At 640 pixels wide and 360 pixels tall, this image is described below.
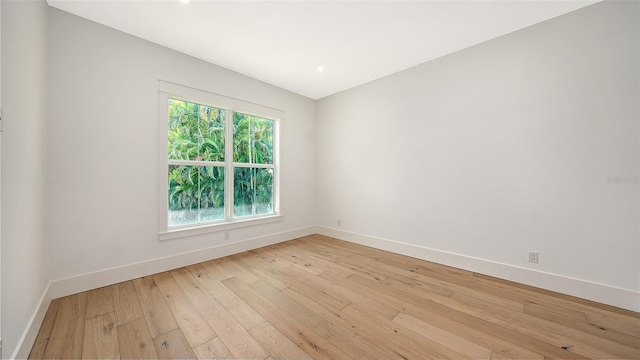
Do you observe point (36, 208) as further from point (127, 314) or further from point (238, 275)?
point (238, 275)

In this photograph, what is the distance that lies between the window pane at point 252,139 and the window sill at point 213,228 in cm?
96

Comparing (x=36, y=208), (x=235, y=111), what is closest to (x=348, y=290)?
(x=36, y=208)

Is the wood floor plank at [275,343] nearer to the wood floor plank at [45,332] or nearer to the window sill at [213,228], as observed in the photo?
the wood floor plank at [45,332]

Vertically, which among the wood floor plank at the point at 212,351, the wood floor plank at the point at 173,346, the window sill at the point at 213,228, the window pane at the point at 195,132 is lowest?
the wood floor plank at the point at 212,351

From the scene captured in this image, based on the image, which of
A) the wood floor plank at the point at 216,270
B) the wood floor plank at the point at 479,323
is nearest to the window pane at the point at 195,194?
the wood floor plank at the point at 216,270

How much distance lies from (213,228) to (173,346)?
5.78 ft

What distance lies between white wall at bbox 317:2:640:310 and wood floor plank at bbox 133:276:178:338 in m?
2.86

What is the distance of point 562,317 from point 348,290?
5.70ft

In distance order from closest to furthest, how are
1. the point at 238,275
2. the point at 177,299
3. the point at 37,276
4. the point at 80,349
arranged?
the point at 80,349 < the point at 37,276 < the point at 177,299 < the point at 238,275

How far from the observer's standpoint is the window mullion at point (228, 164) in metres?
3.36

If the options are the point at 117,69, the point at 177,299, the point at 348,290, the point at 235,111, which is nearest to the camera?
the point at 177,299

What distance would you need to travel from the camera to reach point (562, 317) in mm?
1825

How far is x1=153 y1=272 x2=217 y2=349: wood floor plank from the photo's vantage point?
1.60 m

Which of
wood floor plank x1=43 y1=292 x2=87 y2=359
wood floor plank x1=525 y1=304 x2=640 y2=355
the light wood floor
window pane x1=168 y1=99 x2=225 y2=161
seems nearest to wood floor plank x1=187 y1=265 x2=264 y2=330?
the light wood floor
